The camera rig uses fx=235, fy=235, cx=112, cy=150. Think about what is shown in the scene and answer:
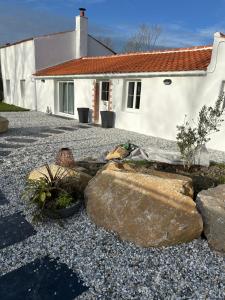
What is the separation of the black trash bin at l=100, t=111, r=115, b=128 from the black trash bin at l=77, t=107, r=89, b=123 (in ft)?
5.29

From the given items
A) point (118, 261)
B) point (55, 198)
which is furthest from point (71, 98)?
point (118, 261)

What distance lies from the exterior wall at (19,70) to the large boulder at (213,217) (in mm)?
17776

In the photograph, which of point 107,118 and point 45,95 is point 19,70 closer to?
point 45,95

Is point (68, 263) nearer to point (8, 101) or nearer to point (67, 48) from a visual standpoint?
point (67, 48)

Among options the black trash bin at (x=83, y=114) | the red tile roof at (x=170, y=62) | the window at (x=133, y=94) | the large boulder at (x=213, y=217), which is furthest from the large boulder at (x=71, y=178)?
the black trash bin at (x=83, y=114)

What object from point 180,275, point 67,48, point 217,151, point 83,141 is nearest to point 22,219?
point 180,275

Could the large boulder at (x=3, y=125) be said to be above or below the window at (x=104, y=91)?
below

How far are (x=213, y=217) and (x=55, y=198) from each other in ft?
8.00

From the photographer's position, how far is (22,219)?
374cm

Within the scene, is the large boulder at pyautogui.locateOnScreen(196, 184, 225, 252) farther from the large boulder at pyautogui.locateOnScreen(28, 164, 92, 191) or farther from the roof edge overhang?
the roof edge overhang

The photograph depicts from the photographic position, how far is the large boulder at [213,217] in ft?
10.4

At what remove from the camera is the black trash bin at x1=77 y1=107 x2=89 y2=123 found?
13.4 m

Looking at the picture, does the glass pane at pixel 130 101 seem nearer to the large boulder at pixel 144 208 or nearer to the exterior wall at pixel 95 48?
A: the large boulder at pixel 144 208

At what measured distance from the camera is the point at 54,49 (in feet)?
59.8
